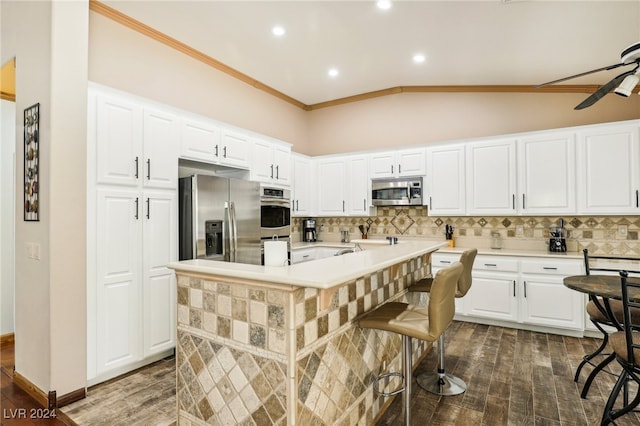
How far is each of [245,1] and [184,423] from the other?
10.7 ft

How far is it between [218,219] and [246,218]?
0.45 meters

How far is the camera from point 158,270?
3.15 metres

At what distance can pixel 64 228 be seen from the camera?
2486mm

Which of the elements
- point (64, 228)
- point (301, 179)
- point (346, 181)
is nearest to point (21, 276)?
point (64, 228)

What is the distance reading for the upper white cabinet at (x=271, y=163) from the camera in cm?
438

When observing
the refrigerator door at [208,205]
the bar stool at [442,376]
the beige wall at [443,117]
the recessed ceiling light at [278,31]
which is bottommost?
the bar stool at [442,376]

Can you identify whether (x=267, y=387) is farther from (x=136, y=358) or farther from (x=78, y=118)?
(x=78, y=118)

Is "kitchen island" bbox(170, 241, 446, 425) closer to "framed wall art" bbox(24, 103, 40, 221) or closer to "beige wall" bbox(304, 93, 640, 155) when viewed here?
"framed wall art" bbox(24, 103, 40, 221)

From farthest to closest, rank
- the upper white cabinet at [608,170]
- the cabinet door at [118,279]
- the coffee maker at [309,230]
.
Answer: the coffee maker at [309,230]
the upper white cabinet at [608,170]
the cabinet door at [118,279]

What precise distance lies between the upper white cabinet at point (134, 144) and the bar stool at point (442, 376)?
2.49m

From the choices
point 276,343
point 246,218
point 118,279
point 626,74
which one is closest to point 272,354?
point 276,343

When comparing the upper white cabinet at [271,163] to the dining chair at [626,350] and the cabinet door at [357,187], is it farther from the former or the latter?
the dining chair at [626,350]

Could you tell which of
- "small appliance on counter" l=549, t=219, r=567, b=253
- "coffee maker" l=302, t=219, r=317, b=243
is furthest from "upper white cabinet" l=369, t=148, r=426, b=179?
"small appliance on counter" l=549, t=219, r=567, b=253

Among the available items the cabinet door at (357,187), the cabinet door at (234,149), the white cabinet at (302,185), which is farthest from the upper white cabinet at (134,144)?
the cabinet door at (357,187)
